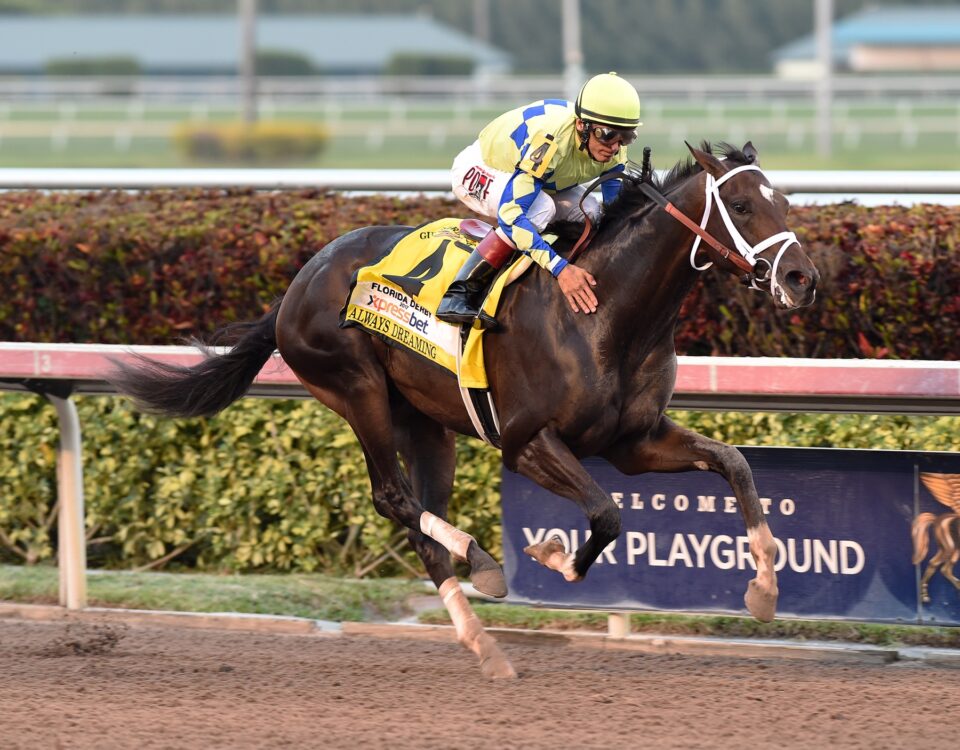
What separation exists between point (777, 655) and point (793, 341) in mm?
1367

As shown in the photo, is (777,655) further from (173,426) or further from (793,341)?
(173,426)

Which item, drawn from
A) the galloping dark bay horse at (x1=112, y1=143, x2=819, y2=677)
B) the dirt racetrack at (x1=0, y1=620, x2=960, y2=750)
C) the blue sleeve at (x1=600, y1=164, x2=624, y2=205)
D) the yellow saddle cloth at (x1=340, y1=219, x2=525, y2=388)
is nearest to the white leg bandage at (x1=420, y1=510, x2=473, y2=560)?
the galloping dark bay horse at (x1=112, y1=143, x2=819, y2=677)

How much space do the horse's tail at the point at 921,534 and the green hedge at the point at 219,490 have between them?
1646 mm

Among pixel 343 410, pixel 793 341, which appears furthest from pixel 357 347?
pixel 793 341

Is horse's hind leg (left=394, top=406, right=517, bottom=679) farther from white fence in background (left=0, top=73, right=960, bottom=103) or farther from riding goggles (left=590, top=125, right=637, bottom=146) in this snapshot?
white fence in background (left=0, top=73, right=960, bottom=103)

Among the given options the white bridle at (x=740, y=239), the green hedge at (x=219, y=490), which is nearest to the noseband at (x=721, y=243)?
the white bridle at (x=740, y=239)

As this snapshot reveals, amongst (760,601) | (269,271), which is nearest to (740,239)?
(760,601)

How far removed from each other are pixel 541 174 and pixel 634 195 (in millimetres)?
289

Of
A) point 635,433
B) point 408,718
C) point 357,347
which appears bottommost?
point 408,718

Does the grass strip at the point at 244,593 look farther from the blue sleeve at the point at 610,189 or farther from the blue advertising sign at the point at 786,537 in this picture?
the blue sleeve at the point at 610,189

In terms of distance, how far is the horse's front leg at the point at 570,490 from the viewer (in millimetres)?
4363

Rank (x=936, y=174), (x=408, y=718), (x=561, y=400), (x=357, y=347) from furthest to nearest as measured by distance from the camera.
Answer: (x=936, y=174), (x=357, y=347), (x=561, y=400), (x=408, y=718)

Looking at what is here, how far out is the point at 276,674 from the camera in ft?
15.5

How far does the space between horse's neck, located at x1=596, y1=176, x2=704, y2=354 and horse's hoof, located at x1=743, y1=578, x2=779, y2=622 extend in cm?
→ 75
